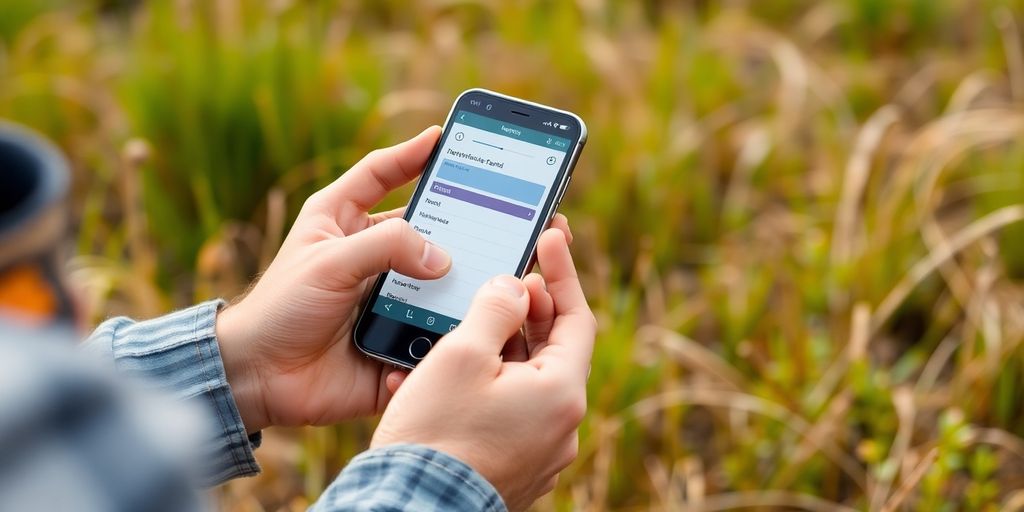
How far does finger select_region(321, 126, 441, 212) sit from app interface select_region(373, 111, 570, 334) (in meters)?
0.02

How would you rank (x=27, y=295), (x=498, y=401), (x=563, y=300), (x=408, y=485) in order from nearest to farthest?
(x=27, y=295) → (x=408, y=485) → (x=498, y=401) → (x=563, y=300)

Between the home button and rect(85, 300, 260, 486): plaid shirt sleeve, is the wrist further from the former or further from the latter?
the home button

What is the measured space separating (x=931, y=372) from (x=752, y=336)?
0.30 meters

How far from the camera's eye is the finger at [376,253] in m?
1.07

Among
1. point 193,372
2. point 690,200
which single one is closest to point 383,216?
point 193,372

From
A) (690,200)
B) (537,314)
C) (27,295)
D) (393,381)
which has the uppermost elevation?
(27,295)

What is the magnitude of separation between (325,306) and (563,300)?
255 mm

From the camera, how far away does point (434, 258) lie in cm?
112

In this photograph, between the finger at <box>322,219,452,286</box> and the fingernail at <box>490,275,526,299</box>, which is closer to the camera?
the fingernail at <box>490,275,526,299</box>

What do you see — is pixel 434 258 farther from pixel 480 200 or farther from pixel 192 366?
pixel 192 366

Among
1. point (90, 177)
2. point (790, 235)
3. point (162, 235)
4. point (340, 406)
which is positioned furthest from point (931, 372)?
point (90, 177)

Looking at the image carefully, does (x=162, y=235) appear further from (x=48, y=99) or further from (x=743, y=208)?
(x=743, y=208)

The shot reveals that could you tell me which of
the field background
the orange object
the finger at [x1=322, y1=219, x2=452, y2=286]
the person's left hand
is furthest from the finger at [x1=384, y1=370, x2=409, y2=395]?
the orange object

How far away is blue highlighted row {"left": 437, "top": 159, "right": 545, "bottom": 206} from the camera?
120 centimetres
